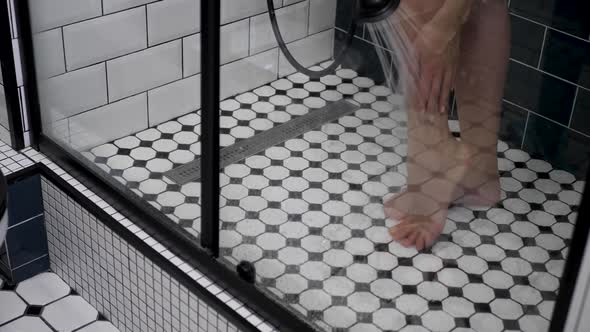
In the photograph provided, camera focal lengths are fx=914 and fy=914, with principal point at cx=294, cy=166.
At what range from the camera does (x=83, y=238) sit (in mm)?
2404

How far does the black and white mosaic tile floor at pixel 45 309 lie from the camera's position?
238cm

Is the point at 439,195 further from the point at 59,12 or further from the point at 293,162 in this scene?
the point at 59,12

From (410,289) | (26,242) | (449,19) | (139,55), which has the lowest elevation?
(26,242)

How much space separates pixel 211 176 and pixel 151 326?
49cm

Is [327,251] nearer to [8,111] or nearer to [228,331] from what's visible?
[228,331]

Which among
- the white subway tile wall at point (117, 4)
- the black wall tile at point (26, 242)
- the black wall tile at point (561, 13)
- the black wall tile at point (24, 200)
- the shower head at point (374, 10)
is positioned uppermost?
the black wall tile at point (561, 13)

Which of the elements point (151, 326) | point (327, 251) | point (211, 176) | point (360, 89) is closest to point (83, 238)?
point (151, 326)

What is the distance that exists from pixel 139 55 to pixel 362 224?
78cm

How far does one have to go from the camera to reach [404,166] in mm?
1726

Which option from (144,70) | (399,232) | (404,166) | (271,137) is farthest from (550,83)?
(144,70)

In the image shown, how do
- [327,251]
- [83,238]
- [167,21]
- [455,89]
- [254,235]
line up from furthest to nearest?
[83,238]
[167,21]
[254,235]
[327,251]
[455,89]

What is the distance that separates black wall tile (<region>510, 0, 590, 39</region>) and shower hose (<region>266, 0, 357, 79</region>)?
0.38 m

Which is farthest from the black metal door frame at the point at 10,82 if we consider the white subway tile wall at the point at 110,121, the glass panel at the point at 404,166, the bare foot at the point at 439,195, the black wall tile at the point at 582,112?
→ the black wall tile at the point at 582,112

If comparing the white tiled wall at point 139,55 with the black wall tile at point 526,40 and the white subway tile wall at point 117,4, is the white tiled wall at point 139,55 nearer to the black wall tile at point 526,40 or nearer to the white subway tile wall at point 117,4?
the white subway tile wall at point 117,4
